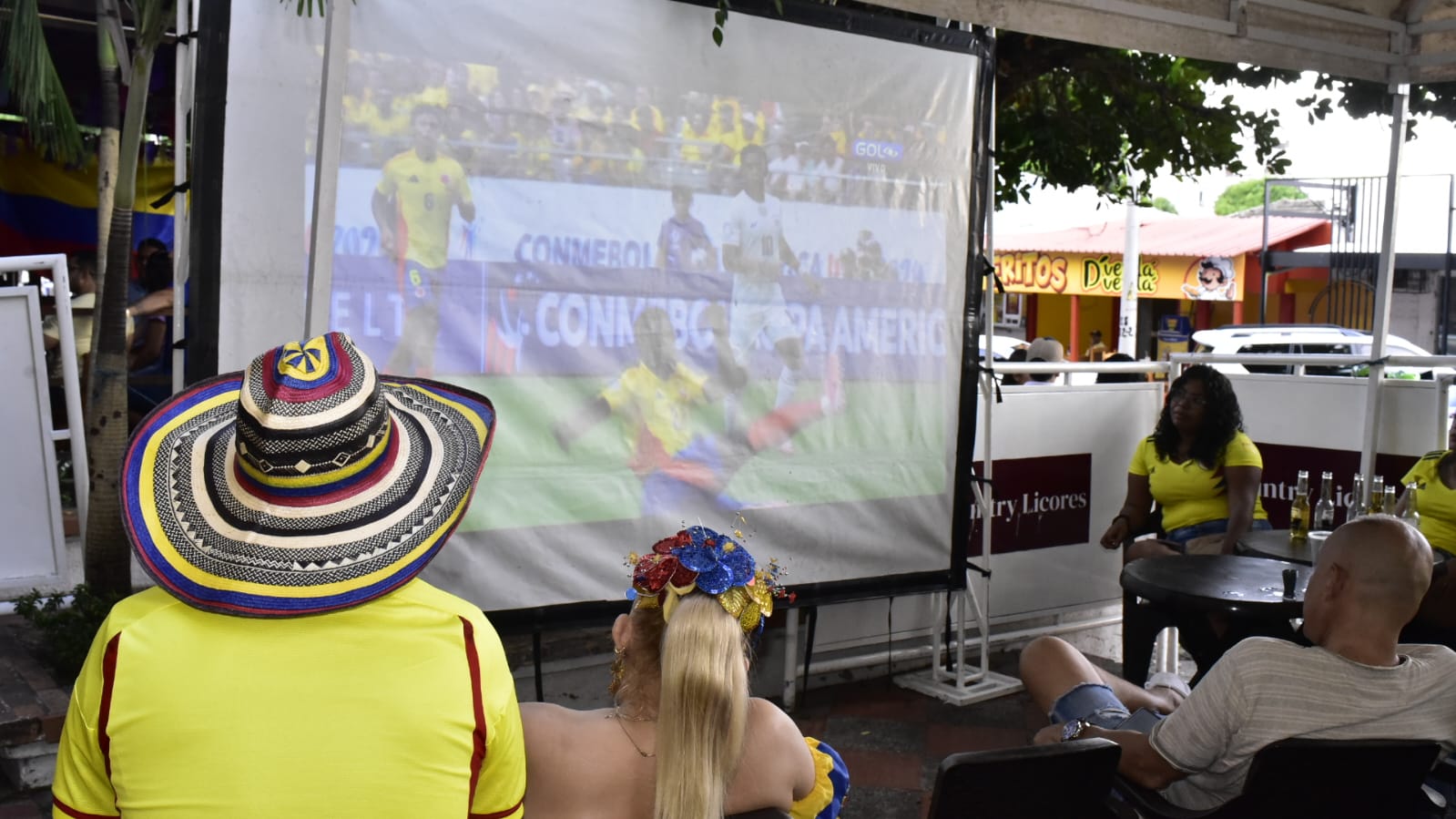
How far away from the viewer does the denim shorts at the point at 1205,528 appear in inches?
202

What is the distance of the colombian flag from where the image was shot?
694cm

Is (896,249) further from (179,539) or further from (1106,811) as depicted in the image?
(179,539)

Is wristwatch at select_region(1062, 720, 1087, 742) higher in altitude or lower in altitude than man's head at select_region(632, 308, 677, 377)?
lower

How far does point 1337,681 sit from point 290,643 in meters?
2.02

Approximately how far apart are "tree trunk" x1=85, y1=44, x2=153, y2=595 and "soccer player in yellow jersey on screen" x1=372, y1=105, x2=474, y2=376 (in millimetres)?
905

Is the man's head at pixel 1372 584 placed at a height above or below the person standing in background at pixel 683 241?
below

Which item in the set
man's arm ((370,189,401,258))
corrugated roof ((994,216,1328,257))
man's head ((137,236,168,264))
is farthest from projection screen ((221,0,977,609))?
corrugated roof ((994,216,1328,257))

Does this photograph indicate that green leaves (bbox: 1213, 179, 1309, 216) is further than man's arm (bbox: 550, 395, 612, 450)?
Yes

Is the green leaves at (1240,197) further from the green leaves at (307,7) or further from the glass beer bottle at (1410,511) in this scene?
the green leaves at (307,7)

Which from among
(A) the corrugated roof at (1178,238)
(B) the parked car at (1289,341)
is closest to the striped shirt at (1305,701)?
(B) the parked car at (1289,341)

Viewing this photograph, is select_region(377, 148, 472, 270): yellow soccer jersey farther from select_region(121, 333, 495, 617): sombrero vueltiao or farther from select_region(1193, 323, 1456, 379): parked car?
select_region(1193, 323, 1456, 379): parked car

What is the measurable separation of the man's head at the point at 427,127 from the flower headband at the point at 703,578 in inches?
70.8

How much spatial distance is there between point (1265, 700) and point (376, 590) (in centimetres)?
180

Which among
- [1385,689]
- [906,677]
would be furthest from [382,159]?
[906,677]
